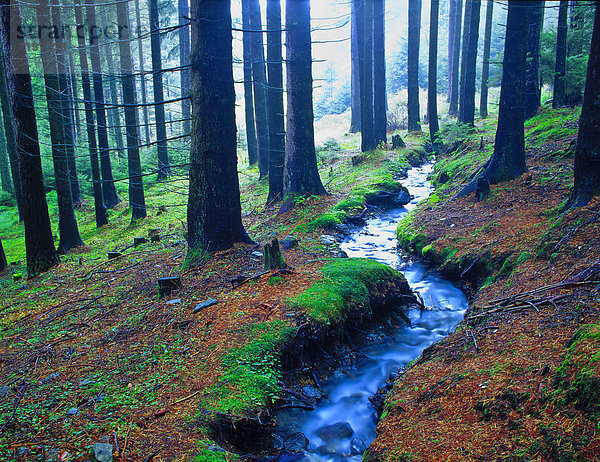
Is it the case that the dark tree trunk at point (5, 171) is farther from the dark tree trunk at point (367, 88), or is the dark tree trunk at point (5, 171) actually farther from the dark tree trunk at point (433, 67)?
the dark tree trunk at point (433, 67)

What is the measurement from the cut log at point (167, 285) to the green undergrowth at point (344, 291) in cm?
211

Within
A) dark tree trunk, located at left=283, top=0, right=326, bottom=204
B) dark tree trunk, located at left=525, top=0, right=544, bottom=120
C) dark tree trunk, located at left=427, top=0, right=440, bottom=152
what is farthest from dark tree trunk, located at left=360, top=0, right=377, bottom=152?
dark tree trunk, located at left=283, top=0, right=326, bottom=204

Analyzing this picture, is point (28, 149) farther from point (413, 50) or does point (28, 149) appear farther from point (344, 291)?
point (413, 50)

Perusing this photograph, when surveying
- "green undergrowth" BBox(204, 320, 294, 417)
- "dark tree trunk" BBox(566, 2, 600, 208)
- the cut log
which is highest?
"dark tree trunk" BBox(566, 2, 600, 208)

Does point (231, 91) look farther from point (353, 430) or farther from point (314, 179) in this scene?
point (353, 430)

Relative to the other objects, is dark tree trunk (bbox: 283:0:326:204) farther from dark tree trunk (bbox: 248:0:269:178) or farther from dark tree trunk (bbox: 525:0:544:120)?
dark tree trunk (bbox: 525:0:544:120)

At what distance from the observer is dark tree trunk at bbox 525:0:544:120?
14.4 meters

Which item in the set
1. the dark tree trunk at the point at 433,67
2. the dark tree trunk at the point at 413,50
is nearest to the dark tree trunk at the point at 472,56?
the dark tree trunk at the point at 433,67

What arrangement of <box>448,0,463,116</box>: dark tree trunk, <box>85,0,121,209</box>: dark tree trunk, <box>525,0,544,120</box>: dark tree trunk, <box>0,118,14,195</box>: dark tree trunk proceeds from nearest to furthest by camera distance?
1. <box>85,0,121,209</box>: dark tree trunk
2. <box>525,0,544,120</box>: dark tree trunk
3. <box>0,118,14,195</box>: dark tree trunk
4. <box>448,0,463,116</box>: dark tree trunk

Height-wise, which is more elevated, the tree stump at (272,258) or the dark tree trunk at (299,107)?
the dark tree trunk at (299,107)

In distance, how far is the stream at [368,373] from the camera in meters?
4.17

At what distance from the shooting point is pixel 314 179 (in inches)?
468

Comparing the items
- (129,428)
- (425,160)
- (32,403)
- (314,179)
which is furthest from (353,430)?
(425,160)

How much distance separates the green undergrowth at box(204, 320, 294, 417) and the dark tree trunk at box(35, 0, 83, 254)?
27.1ft
